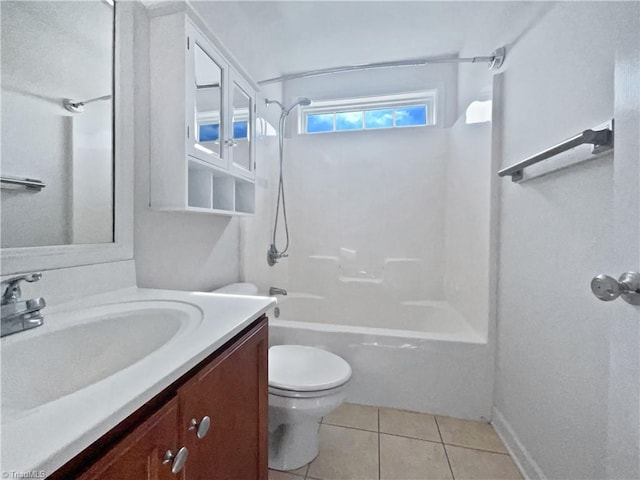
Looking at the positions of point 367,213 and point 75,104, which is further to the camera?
point 367,213

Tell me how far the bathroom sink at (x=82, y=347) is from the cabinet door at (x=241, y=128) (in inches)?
32.4

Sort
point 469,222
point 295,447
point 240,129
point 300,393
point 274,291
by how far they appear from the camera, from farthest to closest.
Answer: point 274,291
point 469,222
point 240,129
point 295,447
point 300,393

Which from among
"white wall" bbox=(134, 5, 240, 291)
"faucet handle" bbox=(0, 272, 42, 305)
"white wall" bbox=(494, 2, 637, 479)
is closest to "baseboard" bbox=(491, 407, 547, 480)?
"white wall" bbox=(494, 2, 637, 479)

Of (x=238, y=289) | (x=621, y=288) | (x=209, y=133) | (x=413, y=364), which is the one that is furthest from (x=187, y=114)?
(x=413, y=364)

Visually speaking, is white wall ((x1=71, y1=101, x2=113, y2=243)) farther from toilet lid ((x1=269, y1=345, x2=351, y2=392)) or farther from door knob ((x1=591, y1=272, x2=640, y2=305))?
door knob ((x1=591, y1=272, x2=640, y2=305))

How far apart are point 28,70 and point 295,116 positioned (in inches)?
81.0

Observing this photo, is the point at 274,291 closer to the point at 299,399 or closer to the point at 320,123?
the point at 299,399

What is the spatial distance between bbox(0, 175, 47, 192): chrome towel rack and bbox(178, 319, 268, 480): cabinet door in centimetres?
68

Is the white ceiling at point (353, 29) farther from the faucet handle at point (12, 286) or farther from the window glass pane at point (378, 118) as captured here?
the faucet handle at point (12, 286)

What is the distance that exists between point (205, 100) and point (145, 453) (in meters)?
1.20

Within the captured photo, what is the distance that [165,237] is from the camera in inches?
48.6

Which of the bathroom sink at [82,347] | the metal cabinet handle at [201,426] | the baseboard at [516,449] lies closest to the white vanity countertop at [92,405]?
the bathroom sink at [82,347]

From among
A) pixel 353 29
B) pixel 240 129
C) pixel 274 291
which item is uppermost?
pixel 353 29

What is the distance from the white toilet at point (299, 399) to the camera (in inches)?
45.9
